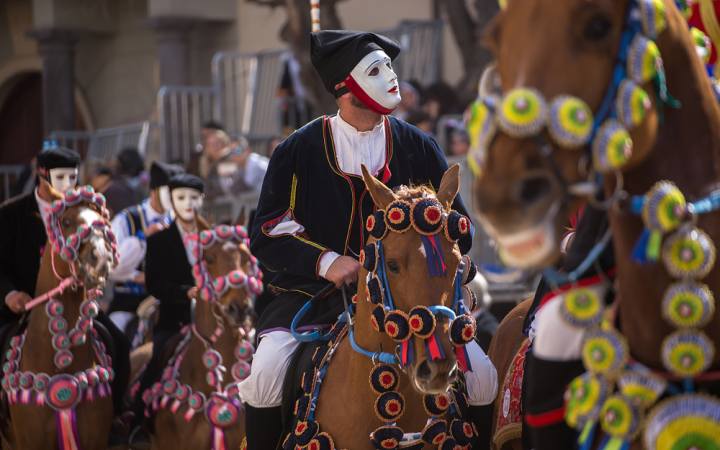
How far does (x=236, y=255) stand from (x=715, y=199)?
5688mm

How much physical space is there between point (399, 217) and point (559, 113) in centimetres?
194

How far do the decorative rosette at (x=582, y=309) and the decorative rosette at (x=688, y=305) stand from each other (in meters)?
0.19

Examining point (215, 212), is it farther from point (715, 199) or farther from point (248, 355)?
point (715, 199)

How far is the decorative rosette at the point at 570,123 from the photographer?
10.9ft

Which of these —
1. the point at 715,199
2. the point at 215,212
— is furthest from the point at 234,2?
the point at 715,199

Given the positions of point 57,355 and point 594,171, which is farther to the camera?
point 57,355

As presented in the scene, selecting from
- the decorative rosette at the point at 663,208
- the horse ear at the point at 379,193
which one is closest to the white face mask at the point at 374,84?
the horse ear at the point at 379,193

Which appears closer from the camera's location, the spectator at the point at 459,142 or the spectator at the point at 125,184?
the spectator at the point at 459,142

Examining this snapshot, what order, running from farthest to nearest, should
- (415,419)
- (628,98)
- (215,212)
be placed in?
(215,212) < (415,419) < (628,98)

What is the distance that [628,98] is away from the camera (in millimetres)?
3389

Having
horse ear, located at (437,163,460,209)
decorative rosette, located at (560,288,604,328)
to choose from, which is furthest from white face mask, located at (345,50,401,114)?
decorative rosette, located at (560,288,604,328)

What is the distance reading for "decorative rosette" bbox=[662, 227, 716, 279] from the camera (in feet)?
11.6

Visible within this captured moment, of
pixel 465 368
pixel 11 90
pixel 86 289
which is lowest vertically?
pixel 11 90

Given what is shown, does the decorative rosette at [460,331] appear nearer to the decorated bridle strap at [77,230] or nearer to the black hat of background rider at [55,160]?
the decorated bridle strap at [77,230]
